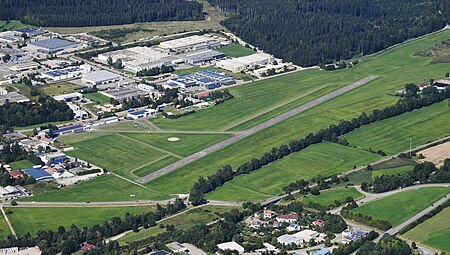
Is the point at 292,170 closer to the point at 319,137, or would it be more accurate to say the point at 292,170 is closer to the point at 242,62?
the point at 319,137

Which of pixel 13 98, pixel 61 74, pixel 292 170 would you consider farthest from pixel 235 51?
pixel 292 170

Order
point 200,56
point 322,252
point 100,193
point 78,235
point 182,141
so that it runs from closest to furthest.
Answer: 1. point 322,252
2. point 78,235
3. point 100,193
4. point 182,141
5. point 200,56

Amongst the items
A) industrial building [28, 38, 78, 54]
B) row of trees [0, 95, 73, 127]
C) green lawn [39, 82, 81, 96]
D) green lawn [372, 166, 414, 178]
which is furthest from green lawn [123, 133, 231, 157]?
industrial building [28, 38, 78, 54]

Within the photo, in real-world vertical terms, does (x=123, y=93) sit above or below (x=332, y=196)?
above

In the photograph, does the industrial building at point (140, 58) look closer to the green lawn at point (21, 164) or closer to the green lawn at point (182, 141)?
the green lawn at point (182, 141)

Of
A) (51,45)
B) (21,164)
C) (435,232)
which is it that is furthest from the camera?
(51,45)
